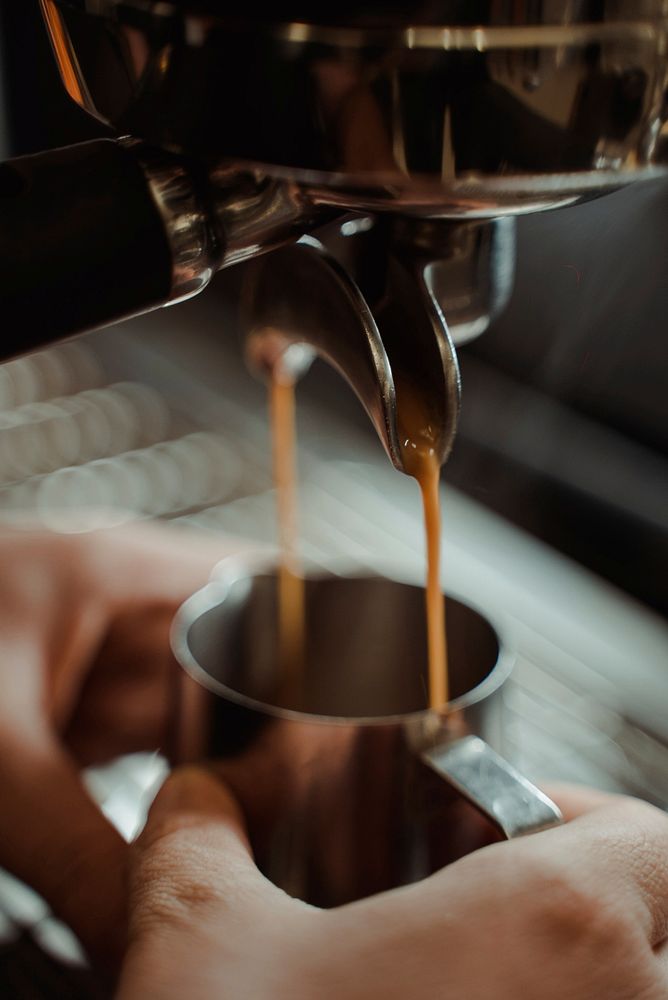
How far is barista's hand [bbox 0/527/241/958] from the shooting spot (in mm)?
409

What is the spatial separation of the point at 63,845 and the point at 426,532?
0.16 m

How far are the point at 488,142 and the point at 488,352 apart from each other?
15.9 inches

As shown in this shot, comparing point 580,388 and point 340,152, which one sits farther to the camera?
point 580,388

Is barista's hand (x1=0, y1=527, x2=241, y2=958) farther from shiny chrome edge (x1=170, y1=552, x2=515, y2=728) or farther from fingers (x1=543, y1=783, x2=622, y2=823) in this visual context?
fingers (x1=543, y1=783, x2=622, y2=823)

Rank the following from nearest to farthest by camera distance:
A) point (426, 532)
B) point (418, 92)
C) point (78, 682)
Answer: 1. point (418, 92)
2. point (426, 532)
3. point (78, 682)

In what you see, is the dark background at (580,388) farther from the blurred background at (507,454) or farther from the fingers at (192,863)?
the fingers at (192,863)

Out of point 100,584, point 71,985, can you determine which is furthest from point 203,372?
point 71,985

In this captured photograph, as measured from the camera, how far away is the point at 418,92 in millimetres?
261

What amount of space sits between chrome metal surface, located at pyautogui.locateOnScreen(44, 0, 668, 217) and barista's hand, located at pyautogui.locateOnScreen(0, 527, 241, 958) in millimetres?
233

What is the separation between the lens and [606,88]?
0.26 metres

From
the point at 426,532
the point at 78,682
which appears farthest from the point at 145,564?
the point at 426,532

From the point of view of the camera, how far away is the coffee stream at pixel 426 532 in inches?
12.7

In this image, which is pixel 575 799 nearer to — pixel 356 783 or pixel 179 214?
pixel 356 783

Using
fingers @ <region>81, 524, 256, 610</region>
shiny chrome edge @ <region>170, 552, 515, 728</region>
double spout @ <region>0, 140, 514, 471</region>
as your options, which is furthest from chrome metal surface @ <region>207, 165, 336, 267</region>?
fingers @ <region>81, 524, 256, 610</region>
